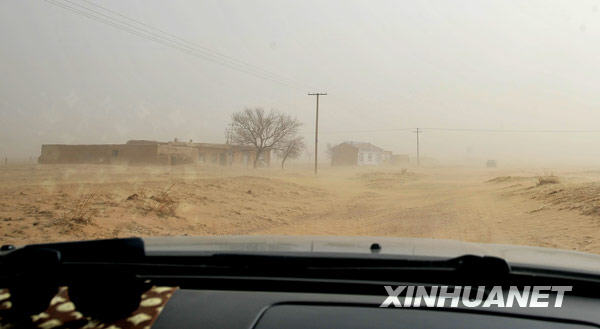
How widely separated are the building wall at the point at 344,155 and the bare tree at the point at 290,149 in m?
21.0

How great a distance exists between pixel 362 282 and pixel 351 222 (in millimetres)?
13724

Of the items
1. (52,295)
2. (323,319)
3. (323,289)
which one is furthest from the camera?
(323,289)

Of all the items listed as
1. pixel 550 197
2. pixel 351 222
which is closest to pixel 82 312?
pixel 351 222

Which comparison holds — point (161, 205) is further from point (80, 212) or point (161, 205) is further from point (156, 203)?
point (80, 212)

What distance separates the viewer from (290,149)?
2753 inches

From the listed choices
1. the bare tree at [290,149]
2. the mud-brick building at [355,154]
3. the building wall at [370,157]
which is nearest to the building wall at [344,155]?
the mud-brick building at [355,154]

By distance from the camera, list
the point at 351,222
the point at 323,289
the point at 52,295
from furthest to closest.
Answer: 1. the point at 351,222
2. the point at 323,289
3. the point at 52,295

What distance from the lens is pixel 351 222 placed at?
15.6m

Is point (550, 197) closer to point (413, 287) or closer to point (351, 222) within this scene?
point (351, 222)

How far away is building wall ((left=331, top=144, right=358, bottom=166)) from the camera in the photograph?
9012cm

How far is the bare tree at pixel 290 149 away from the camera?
6881cm

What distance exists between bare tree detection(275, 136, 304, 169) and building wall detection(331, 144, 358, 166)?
68.9 feet

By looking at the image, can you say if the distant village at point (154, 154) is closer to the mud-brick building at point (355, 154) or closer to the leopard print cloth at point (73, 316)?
the mud-brick building at point (355, 154)

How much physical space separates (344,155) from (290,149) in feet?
81.4
